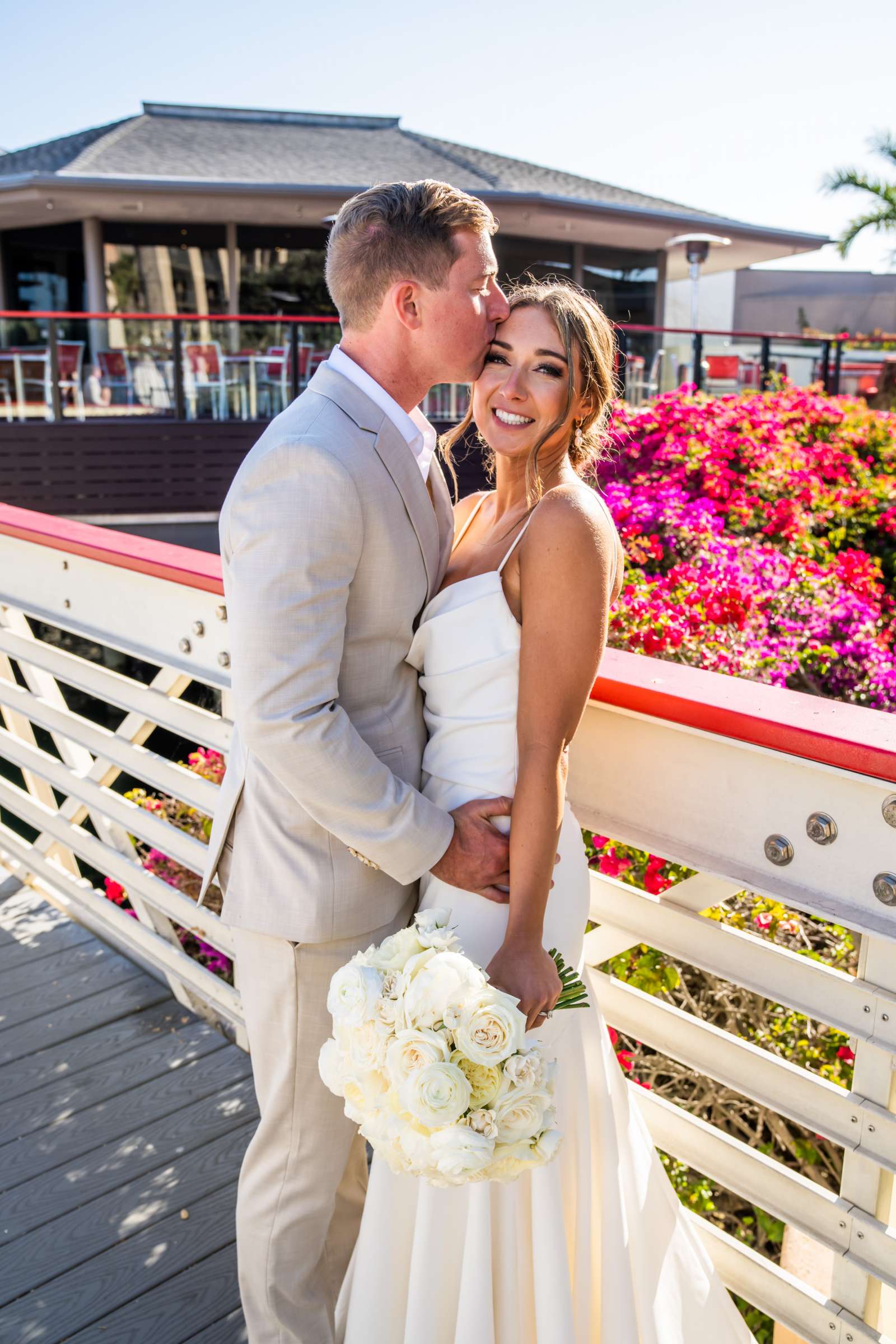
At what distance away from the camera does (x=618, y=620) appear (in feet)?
12.2

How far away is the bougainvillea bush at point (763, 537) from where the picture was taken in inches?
151

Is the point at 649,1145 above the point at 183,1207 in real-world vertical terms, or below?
above

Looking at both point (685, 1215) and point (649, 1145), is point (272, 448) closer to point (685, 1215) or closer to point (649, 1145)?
point (649, 1145)

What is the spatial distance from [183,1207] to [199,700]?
5948 millimetres

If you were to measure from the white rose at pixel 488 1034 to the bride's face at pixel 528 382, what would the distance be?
99 cm

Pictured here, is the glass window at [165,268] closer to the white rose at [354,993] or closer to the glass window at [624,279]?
the glass window at [624,279]

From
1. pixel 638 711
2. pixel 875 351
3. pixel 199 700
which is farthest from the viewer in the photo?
pixel 875 351

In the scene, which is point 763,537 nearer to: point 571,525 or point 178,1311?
point 571,525

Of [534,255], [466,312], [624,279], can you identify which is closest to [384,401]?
[466,312]

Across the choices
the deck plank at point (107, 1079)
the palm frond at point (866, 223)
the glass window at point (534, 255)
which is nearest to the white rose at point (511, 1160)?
the deck plank at point (107, 1079)

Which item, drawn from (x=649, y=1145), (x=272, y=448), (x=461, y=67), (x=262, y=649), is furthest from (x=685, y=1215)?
(x=461, y=67)

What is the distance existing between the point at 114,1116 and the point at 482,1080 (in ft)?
6.05

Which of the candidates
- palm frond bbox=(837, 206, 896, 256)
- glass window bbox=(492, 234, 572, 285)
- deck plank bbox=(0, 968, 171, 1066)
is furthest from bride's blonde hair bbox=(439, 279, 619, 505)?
palm frond bbox=(837, 206, 896, 256)

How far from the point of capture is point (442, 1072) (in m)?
1.30
